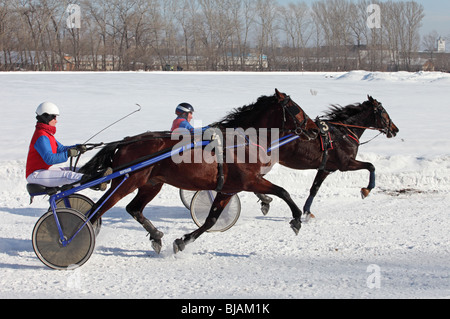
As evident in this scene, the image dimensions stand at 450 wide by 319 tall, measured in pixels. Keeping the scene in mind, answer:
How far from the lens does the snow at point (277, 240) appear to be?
4703 millimetres

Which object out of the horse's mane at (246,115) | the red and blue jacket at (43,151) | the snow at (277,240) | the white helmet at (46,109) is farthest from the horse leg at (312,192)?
the white helmet at (46,109)

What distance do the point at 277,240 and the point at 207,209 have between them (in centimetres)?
106

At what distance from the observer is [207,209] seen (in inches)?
271

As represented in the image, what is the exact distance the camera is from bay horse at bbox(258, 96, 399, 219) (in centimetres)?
710

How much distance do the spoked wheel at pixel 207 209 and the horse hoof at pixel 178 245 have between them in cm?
103

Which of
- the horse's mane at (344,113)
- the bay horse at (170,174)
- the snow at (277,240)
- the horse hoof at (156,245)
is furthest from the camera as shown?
the horse's mane at (344,113)

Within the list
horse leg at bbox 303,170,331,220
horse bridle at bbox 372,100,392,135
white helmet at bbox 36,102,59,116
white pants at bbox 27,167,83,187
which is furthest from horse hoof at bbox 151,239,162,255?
horse bridle at bbox 372,100,392,135

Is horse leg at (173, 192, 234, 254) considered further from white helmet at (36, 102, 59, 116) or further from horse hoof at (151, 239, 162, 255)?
white helmet at (36, 102, 59, 116)

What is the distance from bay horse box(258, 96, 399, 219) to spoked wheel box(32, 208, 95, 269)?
2623mm

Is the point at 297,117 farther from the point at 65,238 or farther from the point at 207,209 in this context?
the point at 65,238

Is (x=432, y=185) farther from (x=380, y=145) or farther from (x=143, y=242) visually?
(x=143, y=242)

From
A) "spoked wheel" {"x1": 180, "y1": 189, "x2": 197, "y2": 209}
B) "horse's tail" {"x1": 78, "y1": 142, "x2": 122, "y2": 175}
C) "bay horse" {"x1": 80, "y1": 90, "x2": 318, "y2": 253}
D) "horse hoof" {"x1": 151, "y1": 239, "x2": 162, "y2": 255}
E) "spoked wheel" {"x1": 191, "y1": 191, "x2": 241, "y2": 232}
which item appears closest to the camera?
"bay horse" {"x1": 80, "y1": 90, "x2": 318, "y2": 253}

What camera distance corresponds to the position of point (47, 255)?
521cm

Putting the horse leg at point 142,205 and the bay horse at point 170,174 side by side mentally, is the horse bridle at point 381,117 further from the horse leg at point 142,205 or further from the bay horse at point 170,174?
the horse leg at point 142,205
